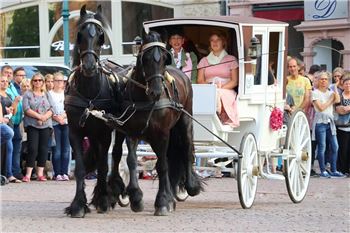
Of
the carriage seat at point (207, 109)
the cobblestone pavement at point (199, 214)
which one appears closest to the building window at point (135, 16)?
the cobblestone pavement at point (199, 214)

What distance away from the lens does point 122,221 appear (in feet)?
35.7

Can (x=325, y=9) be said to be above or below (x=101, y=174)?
above

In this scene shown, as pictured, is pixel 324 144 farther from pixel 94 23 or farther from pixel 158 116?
pixel 94 23

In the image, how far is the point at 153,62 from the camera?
11102 millimetres

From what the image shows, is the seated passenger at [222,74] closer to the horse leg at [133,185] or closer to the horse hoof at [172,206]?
the horse leg at [133,185]

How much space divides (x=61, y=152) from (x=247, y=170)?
5368mm

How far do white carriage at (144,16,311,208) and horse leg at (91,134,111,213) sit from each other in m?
1.34

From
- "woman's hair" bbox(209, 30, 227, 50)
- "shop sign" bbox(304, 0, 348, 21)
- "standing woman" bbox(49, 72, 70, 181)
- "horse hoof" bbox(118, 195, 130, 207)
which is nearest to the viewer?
"horse hoof" bbox(118, 195, 130, 207)

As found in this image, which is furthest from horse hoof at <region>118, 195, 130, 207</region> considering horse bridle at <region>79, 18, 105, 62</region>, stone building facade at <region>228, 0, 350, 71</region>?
stone building facade at <region>228, 0, 350, 71</region>

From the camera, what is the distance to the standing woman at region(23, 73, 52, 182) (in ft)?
54.1

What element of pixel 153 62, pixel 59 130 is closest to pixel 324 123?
pixel 59 130


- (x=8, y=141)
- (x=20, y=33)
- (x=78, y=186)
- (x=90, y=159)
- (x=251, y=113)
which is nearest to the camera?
(x=78, y=186)

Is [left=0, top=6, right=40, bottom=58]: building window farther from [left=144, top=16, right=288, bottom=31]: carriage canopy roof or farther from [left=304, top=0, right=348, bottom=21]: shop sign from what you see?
[left=144, top=16, right=288, bottom=31]: carriage canopy roof

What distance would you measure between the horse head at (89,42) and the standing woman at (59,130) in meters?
5.48
